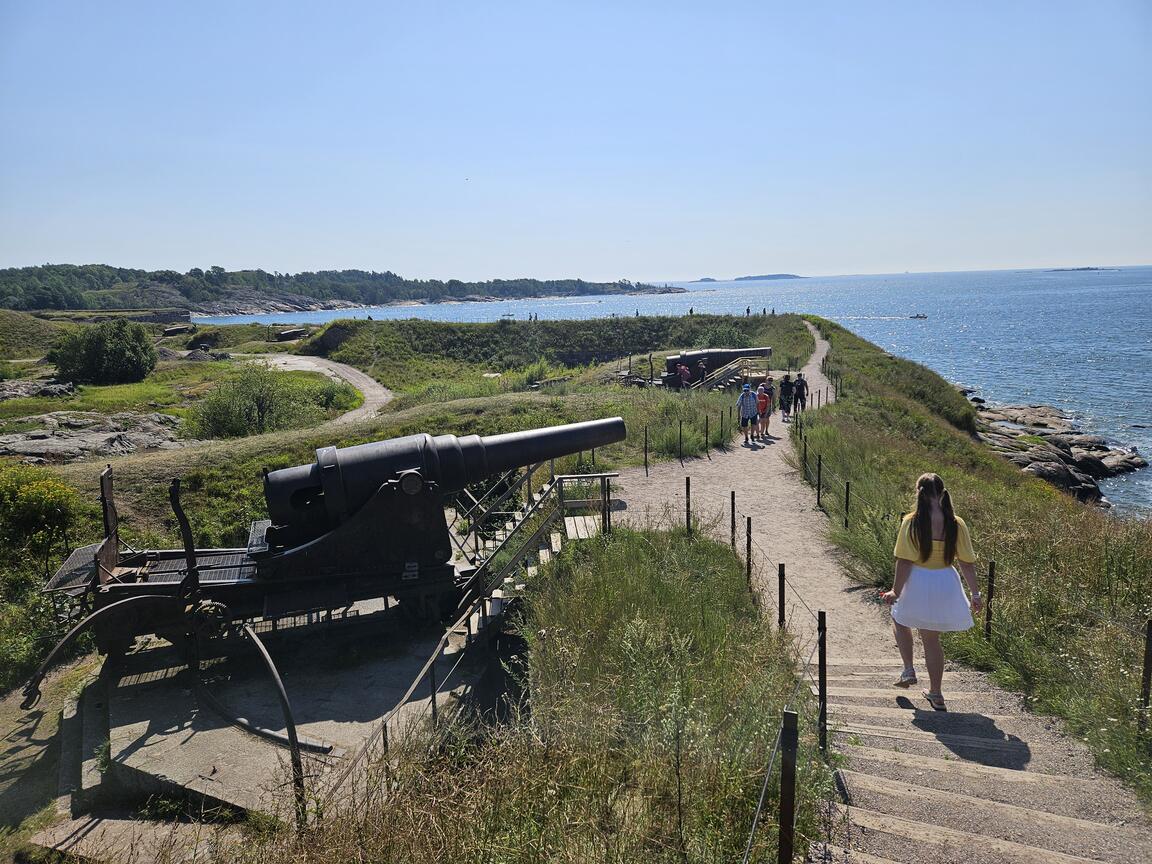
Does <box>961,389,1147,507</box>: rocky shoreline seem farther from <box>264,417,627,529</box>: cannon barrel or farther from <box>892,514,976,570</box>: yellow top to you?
<box>264,417,627,529</box>: cannon barrel

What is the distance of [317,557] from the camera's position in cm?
716

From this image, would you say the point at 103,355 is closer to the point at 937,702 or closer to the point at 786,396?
the point at 786,396

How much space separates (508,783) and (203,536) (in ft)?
31.1

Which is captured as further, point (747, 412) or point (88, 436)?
point (88, 436)

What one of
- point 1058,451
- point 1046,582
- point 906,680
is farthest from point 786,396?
point 906,680

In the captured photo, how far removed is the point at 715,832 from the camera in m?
3.36

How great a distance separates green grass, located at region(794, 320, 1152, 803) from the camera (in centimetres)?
445

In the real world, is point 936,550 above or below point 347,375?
above

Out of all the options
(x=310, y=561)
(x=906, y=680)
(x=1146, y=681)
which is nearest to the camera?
(x=1146, y=681)

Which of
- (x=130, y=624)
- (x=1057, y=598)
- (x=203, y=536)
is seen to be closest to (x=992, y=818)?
(x=1057, y=598)

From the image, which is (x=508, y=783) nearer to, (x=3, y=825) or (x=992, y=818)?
(x=992, y=818)

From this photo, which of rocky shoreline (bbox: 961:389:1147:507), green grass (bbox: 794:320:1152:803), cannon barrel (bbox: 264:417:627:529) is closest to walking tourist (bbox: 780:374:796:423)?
green grass (bbox: 794:320:1152:803)

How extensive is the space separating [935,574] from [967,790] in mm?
1513

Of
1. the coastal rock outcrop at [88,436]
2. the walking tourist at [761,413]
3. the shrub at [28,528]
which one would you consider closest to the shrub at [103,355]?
the coastal rock outcrop at [88,436]
